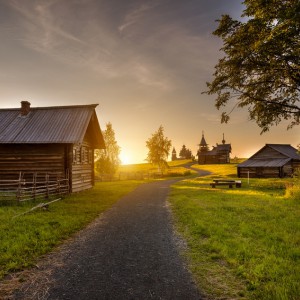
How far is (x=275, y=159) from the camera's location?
45438mm

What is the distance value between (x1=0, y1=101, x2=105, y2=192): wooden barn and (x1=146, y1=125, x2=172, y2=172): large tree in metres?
36.7

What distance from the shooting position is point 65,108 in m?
24.5

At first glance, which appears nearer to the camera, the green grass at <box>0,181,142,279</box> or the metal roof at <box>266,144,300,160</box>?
the green grass at <box>0,181,142,279</box>

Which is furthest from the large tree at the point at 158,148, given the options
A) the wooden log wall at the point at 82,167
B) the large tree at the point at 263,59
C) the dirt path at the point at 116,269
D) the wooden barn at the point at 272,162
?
the dirt path at the point at 116,269

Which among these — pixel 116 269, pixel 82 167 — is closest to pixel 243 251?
pixel 116 269

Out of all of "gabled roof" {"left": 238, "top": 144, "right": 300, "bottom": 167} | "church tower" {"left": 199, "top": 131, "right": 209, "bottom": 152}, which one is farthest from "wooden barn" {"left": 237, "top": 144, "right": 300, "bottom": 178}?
"church tower" {"left": 199, "top": 131, "right": 209, "bottom": 152}

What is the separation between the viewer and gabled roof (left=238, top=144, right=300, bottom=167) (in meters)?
43.8

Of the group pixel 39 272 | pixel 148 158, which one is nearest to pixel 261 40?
pixel 39 272

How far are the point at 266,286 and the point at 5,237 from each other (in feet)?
25.1

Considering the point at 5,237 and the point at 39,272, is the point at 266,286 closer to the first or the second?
the point at 39,272

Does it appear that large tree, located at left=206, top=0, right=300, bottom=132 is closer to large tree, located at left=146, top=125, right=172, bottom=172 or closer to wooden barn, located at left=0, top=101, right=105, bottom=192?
wooden barn, located at left=0, top=101, right=105, bottom=192

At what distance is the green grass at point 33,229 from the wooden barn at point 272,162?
123 feet

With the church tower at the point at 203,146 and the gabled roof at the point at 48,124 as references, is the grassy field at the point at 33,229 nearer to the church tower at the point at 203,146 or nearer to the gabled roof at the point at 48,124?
the gabled roof at the point at 48,124

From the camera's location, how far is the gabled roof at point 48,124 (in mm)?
20094
